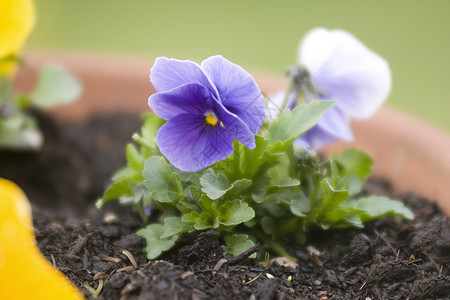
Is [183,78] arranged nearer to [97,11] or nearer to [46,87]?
[46,87]

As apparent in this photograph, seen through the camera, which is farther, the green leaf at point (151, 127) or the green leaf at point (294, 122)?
the green leaf at point (151, 127)

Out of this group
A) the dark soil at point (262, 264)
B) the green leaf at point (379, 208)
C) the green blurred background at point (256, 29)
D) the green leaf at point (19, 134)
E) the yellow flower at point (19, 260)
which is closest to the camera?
the yellow flower at point (19, 260)

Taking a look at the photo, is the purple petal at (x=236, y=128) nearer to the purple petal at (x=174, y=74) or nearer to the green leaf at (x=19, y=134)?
the purple petal at (x=174, y=74)

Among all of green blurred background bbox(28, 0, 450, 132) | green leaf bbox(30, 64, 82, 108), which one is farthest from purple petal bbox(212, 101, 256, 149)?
green blurred background bbox(28, 0, 450, 132)

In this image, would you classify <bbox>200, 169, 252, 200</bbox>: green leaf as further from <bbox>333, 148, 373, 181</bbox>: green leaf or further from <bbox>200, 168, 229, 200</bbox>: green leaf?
<bbox>333, 148, 373, 181</bbox>: green leaf

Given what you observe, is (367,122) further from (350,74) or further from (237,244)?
(237,244)

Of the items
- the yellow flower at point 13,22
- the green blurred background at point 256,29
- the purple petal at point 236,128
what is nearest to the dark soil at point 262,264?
the purple petal at point 236,128
